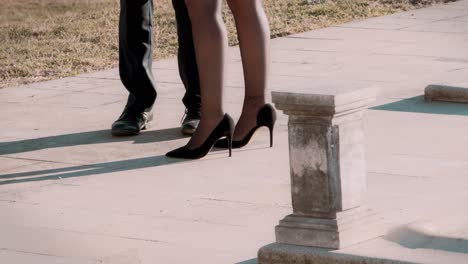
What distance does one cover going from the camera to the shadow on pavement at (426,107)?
7.76 m

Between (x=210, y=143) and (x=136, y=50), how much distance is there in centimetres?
114

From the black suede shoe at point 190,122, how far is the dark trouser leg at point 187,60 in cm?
2

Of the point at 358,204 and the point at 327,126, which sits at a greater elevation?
the point at 327,126

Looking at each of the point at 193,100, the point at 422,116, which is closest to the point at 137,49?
the point at 193,100

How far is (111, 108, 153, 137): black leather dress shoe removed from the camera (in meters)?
7.32

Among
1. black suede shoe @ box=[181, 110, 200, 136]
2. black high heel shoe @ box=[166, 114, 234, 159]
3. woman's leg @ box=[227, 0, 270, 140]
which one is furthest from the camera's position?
black suede shoe @ box=[181, 110, 200, 136]

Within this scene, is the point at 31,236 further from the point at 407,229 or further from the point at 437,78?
the point at 437,78

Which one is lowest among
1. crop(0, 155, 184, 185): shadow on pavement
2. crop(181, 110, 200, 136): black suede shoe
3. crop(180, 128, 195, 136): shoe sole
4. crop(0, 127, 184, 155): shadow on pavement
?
crop(0, 155, 184, 185): shadow on pavement

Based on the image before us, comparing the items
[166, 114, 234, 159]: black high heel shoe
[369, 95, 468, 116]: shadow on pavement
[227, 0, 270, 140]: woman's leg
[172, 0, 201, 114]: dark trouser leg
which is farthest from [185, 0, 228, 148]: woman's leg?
[369, 95, 468, 116]: shadow on pavement

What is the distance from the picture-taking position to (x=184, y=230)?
551 cm

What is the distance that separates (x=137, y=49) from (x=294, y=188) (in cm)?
284

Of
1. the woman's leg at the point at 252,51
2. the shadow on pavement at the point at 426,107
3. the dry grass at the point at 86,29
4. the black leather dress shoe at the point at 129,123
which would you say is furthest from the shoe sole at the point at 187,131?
the dry grass at the point at 86,29

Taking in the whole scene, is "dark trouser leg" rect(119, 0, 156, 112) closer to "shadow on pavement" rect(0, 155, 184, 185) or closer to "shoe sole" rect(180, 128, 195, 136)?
"shoe sole" rect(180, 128, 195, 136)

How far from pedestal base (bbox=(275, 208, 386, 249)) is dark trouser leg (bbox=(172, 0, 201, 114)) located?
8.30ft
